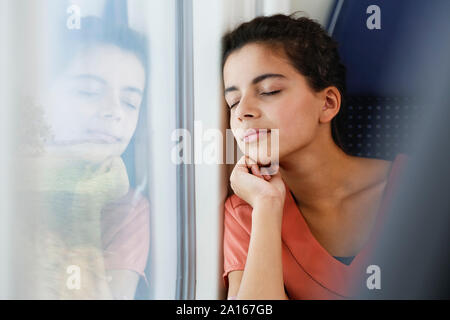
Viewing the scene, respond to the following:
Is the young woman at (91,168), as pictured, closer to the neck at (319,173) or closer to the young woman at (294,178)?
the young woman at (294,178)

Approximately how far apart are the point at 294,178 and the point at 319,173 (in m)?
0.05

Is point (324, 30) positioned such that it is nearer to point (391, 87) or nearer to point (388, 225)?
point (391, 87)

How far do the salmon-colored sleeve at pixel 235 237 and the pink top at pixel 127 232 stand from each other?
0.17 meters

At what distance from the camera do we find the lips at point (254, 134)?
0.80 meters

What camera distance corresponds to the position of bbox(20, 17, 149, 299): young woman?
824mm

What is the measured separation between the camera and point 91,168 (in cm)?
83

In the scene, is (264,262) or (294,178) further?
(294,178)

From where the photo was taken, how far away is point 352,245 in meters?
0.85

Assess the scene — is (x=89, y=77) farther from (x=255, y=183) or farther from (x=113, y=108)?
(x=255, y=183)

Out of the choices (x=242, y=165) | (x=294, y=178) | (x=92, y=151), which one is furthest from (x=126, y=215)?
(x=294, y=178)

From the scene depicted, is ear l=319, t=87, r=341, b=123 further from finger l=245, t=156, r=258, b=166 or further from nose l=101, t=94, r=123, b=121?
nose l=101, t=94, r=123, b=121

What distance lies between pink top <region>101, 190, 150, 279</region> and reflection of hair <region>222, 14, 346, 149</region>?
13.9 inches

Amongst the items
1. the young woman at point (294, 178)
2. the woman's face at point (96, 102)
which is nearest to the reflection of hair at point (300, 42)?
the young woman at point (294, 178)

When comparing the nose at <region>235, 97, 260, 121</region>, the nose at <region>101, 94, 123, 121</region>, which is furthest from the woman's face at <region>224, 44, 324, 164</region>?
the nose at <region>101, 94, 123, 121</region>
